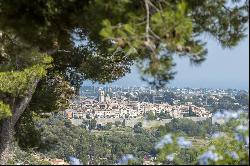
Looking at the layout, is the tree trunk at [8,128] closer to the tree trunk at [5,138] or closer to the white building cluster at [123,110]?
the tree trunk at [5,138]

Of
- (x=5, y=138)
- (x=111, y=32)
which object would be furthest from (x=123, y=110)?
(x=111, y=32)

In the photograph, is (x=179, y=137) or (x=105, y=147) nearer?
(x=179, y=137)

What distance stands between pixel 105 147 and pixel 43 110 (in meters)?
81.6

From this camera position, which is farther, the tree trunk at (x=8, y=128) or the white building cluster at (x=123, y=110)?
the white building cluster at (x=123, y=110)

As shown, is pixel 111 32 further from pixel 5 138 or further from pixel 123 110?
pixel 123 110

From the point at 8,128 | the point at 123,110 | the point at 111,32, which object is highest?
the point at 111,32

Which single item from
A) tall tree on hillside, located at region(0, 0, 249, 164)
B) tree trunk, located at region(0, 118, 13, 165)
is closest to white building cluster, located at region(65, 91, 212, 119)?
tree trunk, located at region(0, 118, 13, 165)

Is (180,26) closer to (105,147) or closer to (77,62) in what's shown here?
(77,62)

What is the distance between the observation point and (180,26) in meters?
4.32

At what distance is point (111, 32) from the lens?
436 cm

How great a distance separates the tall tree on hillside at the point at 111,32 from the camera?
14.8 feet

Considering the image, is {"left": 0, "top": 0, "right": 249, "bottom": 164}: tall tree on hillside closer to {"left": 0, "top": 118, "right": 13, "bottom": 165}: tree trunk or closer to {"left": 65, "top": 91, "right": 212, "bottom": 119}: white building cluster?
{"left": 0, "top": 118, "right": 13, "bottom": 165}: tree trunk

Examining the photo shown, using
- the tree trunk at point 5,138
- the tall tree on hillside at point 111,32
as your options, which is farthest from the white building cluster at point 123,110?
the tall tree on hillside at point 111,32

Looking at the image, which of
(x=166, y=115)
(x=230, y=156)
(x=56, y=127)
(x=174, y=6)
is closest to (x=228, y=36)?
(x=174, y=6)
